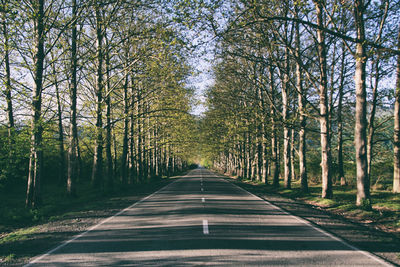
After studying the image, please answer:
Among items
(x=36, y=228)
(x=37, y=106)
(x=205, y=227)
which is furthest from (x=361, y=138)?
(x=37, y=106)

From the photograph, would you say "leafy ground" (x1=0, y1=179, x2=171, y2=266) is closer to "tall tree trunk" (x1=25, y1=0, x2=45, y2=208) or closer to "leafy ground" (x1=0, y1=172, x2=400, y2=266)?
"leafy ground" (x1=0, y1=172, x2=400, y2=266)

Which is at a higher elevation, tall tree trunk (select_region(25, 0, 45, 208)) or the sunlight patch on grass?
tall tree trunk (select_region(25, 0, 45, 208))

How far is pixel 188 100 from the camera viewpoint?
1480 inches

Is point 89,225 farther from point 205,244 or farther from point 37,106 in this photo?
point 37,106

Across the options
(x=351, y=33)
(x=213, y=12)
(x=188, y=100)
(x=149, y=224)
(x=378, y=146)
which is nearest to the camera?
(x=149, y=224)

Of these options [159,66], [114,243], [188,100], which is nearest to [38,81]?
[159,66]

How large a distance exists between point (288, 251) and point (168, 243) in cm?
259

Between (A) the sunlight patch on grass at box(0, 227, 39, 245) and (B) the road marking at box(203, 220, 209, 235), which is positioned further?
(A) the sunlight patch on grass at box(0, 227, 39, 245)

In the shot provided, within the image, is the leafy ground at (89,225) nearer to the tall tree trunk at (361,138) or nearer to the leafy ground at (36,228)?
the leafy ground at (36,228)

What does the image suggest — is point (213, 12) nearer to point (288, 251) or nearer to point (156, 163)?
point (288, 251)

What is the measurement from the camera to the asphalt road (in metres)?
5.48

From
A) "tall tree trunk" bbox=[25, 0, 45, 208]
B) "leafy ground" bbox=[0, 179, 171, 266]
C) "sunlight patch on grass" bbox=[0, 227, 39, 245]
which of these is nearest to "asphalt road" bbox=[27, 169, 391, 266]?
"leafy ground" bbox=[0, 179, 171, 266]

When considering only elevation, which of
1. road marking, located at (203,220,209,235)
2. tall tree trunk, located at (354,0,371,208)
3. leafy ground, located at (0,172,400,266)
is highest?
tall tree trunk, located at (354,0,371,208)

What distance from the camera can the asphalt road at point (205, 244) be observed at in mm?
5484
